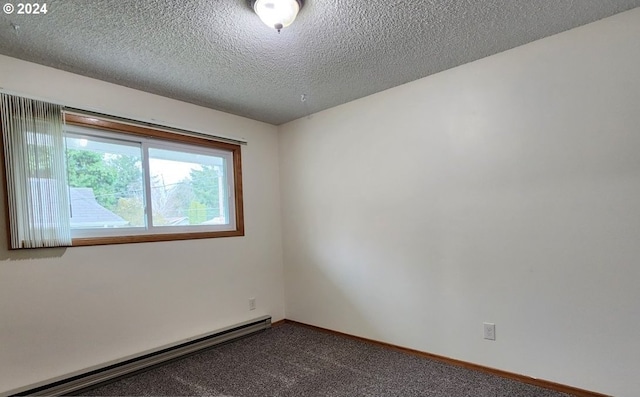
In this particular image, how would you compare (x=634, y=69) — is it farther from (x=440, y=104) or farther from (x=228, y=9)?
(x=228, y=9)

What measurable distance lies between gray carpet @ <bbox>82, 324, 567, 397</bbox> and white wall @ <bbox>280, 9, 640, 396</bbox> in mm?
209

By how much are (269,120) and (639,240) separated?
3225 mm

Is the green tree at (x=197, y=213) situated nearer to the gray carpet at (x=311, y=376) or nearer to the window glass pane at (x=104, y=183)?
the window glass pane at (x=104, y=183)

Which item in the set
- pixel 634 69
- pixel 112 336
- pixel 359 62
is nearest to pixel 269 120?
pixel 359 62

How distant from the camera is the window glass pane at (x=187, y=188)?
112 inches

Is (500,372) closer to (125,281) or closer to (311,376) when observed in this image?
(311,376)

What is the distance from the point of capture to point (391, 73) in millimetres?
2525

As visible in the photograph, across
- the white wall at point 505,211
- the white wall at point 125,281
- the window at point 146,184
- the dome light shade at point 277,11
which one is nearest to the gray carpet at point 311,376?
the white wall at point 505,211

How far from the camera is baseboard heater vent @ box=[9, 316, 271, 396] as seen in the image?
2.06 metres

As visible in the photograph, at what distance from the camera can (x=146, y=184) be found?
108 inches

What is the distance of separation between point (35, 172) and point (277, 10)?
1906 millimetres

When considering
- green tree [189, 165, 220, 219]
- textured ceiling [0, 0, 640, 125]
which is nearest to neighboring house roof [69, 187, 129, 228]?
green tree [189, 165, 220, 219]

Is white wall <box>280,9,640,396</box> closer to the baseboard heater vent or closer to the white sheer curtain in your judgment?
the baseboard heater vent

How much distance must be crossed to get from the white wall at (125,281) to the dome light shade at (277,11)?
1.59m
